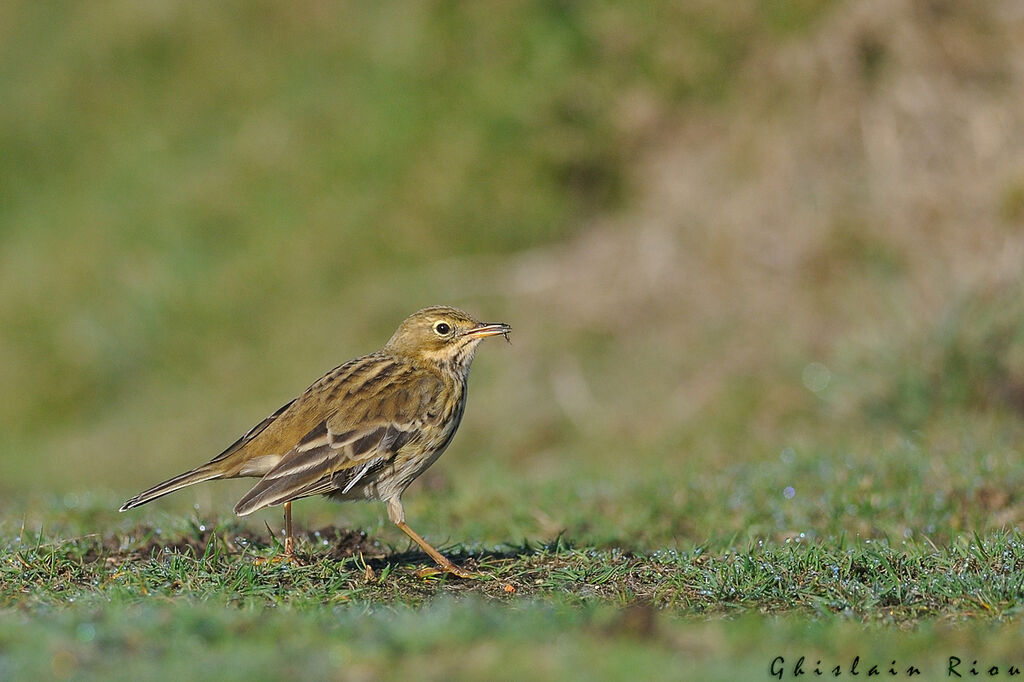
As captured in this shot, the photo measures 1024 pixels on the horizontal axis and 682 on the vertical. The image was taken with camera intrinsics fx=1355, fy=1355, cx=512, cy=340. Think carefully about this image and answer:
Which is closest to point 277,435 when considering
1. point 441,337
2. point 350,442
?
point 350,442

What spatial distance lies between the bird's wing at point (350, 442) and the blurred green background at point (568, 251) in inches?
70.2

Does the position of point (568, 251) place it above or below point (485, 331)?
above

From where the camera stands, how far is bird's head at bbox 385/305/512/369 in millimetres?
8172

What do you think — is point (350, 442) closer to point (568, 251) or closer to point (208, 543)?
point (208, 543)

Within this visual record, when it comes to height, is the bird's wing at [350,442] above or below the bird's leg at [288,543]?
above

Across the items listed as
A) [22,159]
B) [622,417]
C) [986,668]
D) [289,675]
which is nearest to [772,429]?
[622,417]

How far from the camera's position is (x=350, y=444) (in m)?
7.09

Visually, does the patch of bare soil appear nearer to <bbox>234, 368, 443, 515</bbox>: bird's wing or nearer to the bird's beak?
<bbox>234, 368, 443, 515</bbox>: bird's wing

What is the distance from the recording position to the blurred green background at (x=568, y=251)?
438 inches

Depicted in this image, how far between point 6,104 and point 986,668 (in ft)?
71.9

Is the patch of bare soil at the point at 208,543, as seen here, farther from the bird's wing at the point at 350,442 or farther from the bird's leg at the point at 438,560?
the bird's wing at the point at 350,442

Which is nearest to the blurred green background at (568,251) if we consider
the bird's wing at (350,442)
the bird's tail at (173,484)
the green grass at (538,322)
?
the green grass at (538,322)

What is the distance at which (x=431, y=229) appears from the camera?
56.5 feet

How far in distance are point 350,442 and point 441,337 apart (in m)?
1.31
